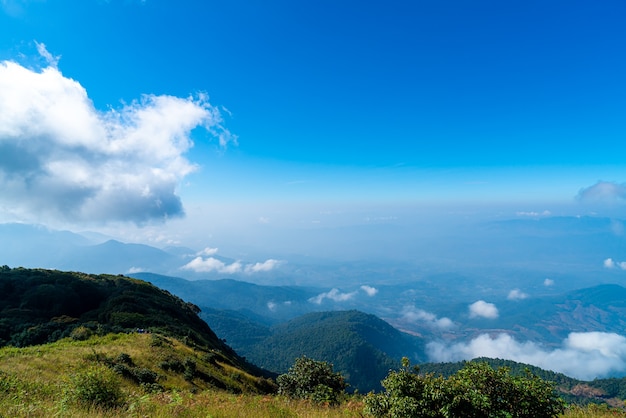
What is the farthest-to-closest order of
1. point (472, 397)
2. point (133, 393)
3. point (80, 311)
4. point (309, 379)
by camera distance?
point (80, 311) < point (309, 379) < point (133, 393) < point (472, 397)

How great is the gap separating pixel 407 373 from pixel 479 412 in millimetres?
2336

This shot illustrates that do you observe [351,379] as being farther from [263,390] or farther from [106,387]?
[106,387]

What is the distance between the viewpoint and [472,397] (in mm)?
9258

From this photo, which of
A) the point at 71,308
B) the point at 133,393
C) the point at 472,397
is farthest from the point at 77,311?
the point at 472,397

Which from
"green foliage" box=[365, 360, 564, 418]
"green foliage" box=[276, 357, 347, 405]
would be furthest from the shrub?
"green foliage" box=[365, 360, 564, 418]

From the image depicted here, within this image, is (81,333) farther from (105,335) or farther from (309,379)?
(309,379)

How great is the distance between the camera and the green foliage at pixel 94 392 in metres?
9.70

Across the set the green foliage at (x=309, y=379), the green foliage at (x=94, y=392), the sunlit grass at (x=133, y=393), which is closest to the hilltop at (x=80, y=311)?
the sunlit grass at (x=133, y=393)

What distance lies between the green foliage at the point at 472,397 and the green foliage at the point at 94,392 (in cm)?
904

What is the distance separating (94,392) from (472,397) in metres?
12.6

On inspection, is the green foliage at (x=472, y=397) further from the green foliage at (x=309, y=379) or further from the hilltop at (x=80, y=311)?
the hilltop at (x=80, y=311)

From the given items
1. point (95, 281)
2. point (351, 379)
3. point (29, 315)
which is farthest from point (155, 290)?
point (351, 379)

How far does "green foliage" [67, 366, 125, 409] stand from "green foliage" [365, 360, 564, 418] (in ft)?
29.6

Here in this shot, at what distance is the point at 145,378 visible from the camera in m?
23.0
